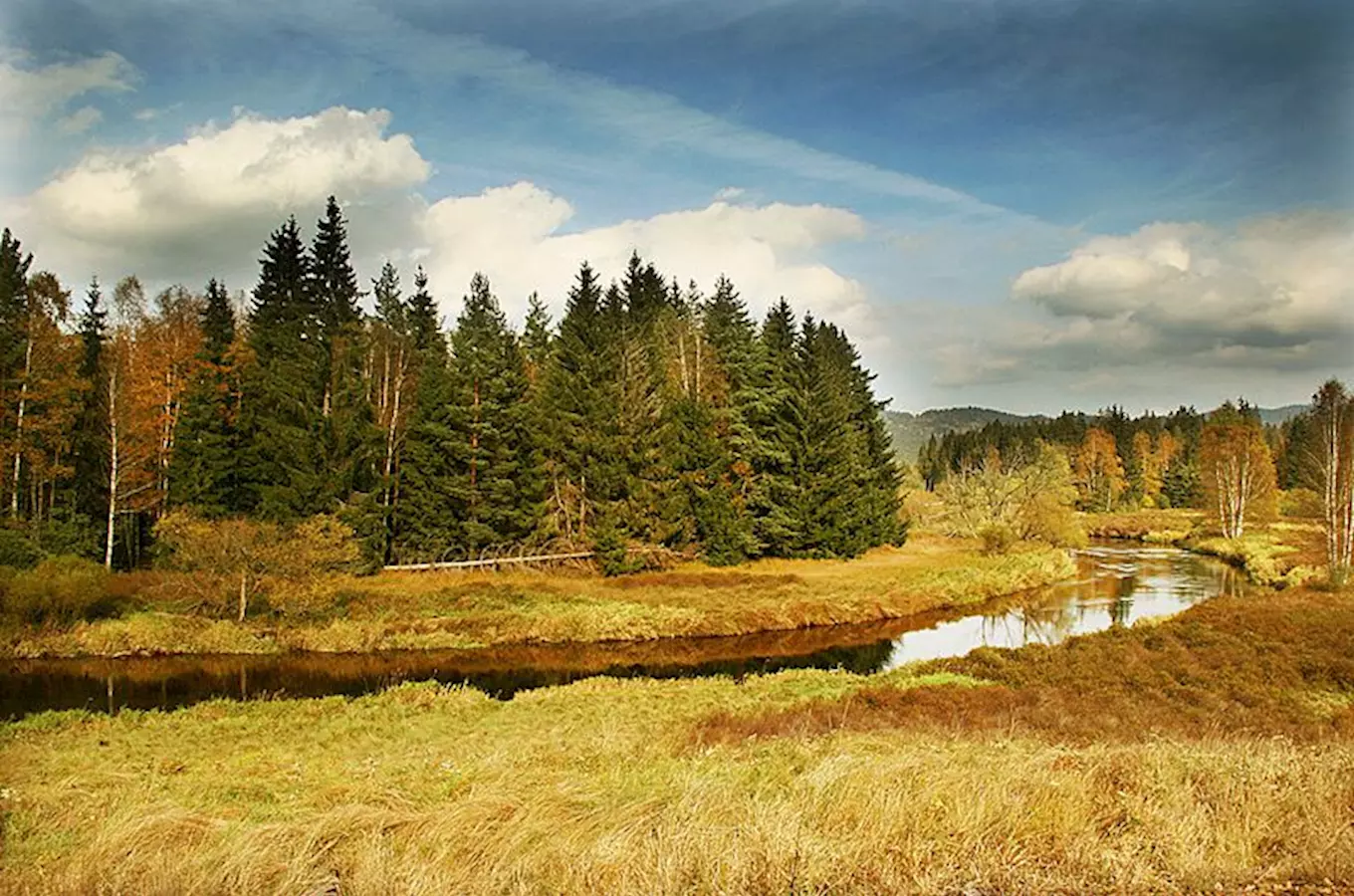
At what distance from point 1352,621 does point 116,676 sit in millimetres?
35846

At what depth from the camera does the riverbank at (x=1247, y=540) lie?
41.9 metres

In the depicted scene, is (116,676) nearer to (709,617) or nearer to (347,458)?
(347,458)

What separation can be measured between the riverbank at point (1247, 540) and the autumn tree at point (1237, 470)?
174cm

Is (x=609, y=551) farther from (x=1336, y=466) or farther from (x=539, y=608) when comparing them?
(x=1336, y=466)

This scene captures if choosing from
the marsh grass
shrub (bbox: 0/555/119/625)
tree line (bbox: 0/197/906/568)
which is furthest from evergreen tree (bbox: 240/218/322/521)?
the marsh grass

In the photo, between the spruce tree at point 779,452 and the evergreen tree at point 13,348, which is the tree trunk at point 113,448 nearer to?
the evergreen tree at point 13,348

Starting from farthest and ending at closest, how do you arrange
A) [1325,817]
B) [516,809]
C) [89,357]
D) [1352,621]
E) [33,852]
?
[89,357]
[1352,621]
[33,852]
[516,809]
[1325,817]

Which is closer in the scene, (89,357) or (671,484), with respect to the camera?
(89,357)

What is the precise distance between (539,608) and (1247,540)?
51.9 metres

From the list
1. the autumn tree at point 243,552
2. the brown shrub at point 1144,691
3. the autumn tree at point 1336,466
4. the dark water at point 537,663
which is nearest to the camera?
the brown shrub at point 1144,691

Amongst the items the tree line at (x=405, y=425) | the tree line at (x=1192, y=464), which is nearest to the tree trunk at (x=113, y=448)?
→ the tree line at (x=405, y=425)

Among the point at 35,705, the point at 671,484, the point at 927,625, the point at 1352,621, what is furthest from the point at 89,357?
the point at 1352,621

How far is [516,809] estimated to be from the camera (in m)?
6.69

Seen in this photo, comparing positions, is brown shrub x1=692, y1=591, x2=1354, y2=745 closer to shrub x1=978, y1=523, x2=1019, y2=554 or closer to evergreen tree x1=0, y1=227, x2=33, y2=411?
shrub x1=978, y1=523, x2=1019, y2=554
